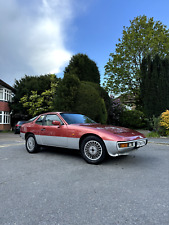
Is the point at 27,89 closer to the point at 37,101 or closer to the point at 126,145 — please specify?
the point at 37,101

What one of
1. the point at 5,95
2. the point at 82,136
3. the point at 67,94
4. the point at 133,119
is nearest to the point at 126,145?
the point at 82,136

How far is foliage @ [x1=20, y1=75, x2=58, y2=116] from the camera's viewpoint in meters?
20.8

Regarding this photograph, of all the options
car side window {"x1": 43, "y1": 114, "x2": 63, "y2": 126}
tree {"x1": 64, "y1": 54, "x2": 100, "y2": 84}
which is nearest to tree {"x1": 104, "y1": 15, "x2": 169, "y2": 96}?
tree {"x1": 64, "y1": 54, "x2": 100, "y2": 84}

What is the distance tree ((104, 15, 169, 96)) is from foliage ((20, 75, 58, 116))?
25.9 feet

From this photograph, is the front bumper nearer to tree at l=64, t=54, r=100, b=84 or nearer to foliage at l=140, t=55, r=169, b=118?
tree at l=64, t=54, r=100, b=84

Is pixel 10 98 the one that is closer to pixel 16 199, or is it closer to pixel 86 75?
pixel 86 75

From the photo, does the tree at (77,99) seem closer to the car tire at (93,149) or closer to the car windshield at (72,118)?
the car windshield at (72,118)

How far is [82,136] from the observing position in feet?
14.4

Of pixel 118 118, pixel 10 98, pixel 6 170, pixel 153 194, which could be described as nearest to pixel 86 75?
pixel 118 118

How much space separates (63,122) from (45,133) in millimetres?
785

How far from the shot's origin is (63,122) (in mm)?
4945

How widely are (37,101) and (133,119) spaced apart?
12.8 metres

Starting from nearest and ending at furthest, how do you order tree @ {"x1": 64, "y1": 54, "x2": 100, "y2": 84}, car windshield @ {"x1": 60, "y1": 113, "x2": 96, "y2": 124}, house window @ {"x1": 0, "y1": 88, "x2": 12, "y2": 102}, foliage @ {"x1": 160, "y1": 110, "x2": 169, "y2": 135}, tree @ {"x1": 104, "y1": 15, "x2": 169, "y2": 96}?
car windshield @ {"x1": 60, "y1": 113, "x2": 96, "y2": 124}, foliage @ {"x1": 160, "y1": 110, "x2": 169, "y2": 135}, tree @ {"x1": 64, "y1": 54, "x2": 100, "y2": 84}, tree @ {"x1": 104, "y1": 15, "x2": 169, "y2": 96}, house window @ {"x1": 0, "y1": 88, "x2": 12, "y2": 102}

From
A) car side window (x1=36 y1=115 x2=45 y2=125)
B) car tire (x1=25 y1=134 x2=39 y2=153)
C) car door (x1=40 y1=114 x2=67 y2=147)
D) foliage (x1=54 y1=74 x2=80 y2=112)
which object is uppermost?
foliage (x1=54 y1=74 x2=80 y2=112)
